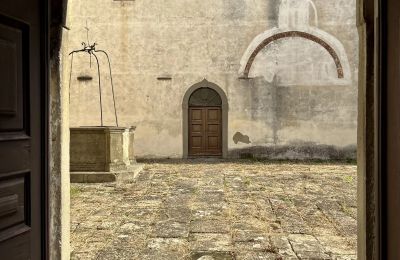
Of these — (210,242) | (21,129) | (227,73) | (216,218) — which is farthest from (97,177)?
(21,129)

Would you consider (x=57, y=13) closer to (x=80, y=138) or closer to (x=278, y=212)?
(x=278, y=212)

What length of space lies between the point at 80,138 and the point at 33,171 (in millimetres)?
6750

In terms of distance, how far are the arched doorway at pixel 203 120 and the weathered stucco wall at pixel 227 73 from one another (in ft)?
0.72

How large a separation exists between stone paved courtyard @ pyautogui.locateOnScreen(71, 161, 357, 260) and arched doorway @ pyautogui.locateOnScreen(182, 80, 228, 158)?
3885mm

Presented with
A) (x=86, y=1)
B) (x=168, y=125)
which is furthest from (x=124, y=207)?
(x=86, y=1)

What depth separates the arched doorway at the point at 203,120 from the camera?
13.3 metres

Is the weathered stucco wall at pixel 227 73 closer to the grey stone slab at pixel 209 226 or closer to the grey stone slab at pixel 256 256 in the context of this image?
the grey stone slab at pixel 209 226

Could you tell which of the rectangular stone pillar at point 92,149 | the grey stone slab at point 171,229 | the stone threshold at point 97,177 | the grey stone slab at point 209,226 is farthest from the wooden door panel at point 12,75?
the rectangular stone pillar at point 92,149

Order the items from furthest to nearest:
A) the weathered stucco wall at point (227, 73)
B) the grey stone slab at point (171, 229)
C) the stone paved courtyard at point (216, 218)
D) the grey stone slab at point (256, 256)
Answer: the weathered stucco wall at point (227, 73) < the grey stone slab at point (171, 229) < the stone paved courtyard at point (216, 218) < the grey stone slab at point (256, 256)

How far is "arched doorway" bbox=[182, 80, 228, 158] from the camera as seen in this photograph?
13.3 m

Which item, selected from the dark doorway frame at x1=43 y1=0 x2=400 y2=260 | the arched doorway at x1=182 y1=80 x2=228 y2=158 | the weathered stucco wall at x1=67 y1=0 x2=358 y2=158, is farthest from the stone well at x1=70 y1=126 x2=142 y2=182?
the dark doorway frame at x1=43 y1=0 x2=400 y2=260

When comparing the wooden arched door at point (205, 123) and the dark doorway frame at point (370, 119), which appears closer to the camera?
the dark doorway frame at point (370, 119)

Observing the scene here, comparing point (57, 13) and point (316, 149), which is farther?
point (316, 149)

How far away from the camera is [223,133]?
1321 cm
